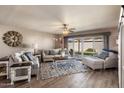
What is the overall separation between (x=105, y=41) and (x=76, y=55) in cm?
236

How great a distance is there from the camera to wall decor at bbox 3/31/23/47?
6148 millimetres

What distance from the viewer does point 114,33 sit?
6.33 meters

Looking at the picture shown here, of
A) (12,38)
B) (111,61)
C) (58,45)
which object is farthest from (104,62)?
(12,38)

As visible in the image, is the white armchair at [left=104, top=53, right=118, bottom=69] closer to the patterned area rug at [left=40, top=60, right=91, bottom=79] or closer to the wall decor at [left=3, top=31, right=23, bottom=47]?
the patterned area rug at [left=40, top=60, right=91, bottom=79]

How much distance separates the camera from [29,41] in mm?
7219

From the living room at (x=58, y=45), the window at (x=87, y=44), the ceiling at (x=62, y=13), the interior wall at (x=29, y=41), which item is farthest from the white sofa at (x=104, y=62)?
the interior wall at (x=29, y=41)

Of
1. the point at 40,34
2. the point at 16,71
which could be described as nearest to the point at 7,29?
the point at 40,34

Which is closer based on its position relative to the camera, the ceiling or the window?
the ceiling

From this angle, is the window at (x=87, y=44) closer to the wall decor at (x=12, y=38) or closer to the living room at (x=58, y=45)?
the living room at (x=58, y=45)

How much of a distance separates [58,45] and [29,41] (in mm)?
2286

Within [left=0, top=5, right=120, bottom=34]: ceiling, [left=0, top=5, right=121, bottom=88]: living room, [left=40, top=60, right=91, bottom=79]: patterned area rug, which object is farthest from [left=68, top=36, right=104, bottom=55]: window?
[left=0, top=5, right=120, bottom=34]: ceiling

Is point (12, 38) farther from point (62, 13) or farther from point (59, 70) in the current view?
point (62, 13)

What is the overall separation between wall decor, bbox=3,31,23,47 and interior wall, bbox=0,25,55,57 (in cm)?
17
